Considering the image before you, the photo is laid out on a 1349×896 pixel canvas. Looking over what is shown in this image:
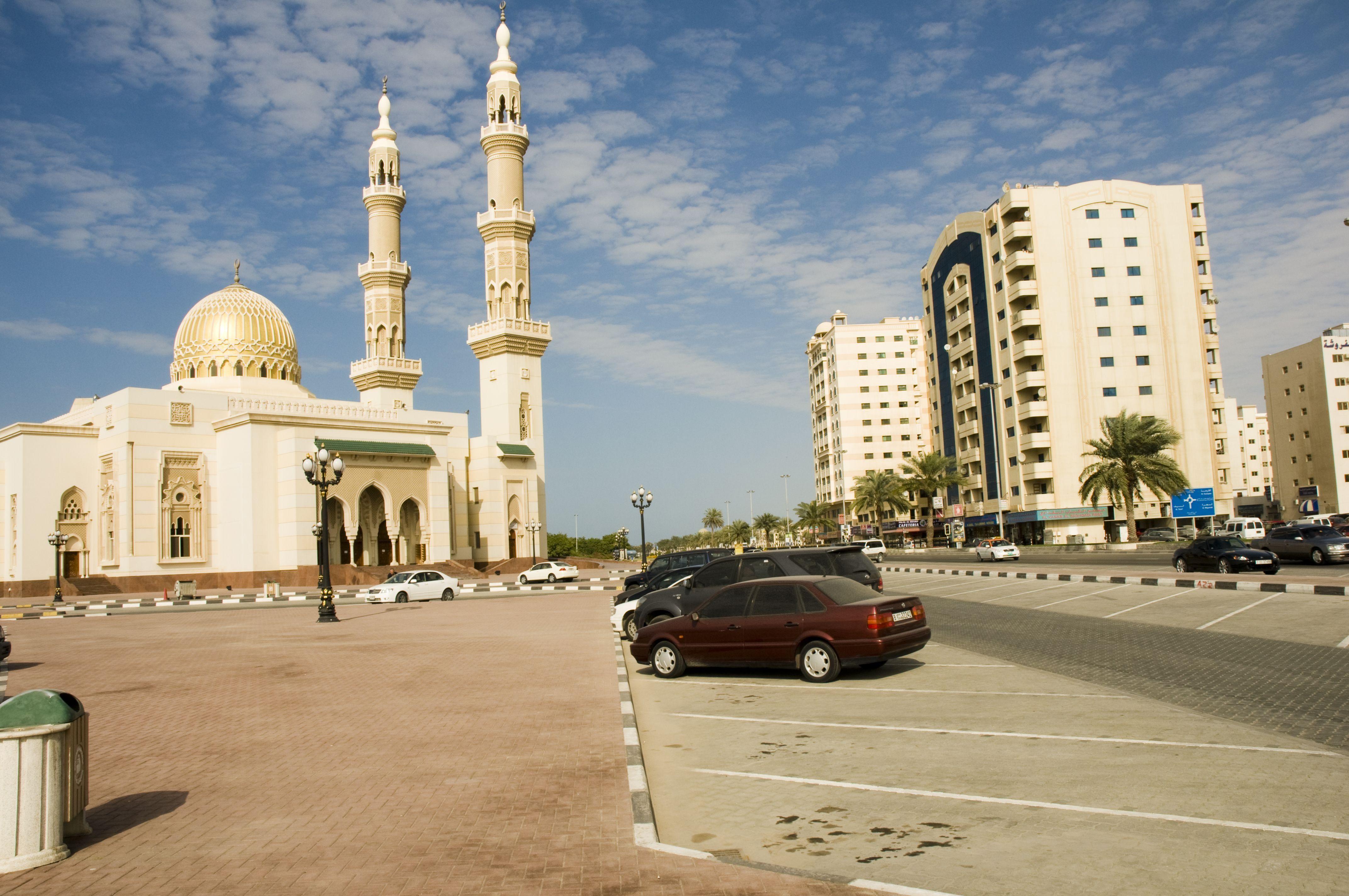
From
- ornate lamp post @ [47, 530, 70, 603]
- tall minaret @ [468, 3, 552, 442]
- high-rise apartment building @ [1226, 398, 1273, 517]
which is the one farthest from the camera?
high-rise apartment building @ [1226, 398, 1273, 517]

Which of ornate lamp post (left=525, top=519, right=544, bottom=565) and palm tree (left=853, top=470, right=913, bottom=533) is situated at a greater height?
palm tree (left=853, top=470, right=913, bottom=533)

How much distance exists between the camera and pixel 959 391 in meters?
77.1

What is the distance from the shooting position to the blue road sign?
47469 millimetres

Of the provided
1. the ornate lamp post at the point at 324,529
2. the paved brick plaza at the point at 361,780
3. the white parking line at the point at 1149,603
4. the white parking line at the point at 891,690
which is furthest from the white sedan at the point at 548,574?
the white parking line at the point at 891,690

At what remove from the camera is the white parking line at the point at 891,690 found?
9.89 m

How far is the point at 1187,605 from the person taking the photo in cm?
1869

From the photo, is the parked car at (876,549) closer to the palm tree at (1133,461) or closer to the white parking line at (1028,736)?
the palm tree at (1133,461)

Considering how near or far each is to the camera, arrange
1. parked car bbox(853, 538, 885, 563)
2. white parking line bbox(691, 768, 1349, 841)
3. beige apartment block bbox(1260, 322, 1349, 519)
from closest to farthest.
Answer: white parking line bbox(691, 768, 1349, 841)
parked car bbox(853, 538, 885, 563)
beige apartment block bbox(1260, 322, 1349, 519)

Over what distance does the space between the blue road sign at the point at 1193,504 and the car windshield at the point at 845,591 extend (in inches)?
1651

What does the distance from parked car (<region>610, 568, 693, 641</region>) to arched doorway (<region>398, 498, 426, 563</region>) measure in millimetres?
36937

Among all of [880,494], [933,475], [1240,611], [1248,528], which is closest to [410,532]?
[933,475]

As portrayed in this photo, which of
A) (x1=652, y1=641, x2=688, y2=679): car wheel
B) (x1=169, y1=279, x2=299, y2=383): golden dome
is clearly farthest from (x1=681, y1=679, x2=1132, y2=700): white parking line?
(x1=169, y1=279, x2=299, y2=383): golden dome

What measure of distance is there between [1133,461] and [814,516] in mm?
53022

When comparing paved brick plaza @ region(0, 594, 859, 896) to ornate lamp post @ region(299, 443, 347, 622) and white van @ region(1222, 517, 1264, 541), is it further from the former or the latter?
white van @ region(1222, 517, 1264, 541)
